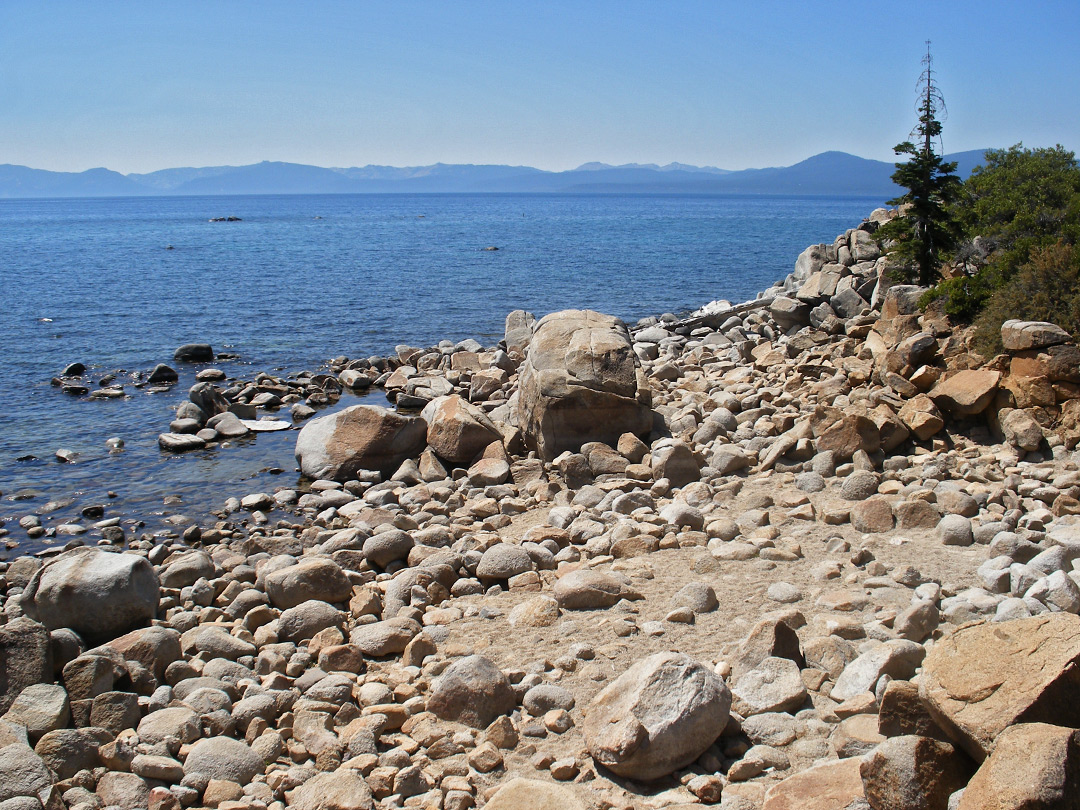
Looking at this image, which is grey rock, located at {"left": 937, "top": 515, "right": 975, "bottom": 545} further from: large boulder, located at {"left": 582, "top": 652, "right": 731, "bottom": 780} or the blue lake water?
the blue lake water

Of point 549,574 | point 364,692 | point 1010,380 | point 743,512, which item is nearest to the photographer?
point 364,692

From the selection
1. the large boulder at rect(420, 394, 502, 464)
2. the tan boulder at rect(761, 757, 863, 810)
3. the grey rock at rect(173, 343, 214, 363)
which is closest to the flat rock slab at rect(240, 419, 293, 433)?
the large boulder at rect(420, 394, 502, 464)

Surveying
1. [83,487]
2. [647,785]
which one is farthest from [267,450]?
[647,785]

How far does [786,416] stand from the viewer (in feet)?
42.5

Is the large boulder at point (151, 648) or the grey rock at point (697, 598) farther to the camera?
the grey rock at point (697, 598)

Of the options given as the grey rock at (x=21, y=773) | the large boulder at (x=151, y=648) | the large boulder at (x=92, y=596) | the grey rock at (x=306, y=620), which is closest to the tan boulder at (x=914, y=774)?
the grey rock at (x=21, y=773)

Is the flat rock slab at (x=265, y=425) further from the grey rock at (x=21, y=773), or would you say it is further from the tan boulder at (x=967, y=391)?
the tan boulder at (x=967, y=391)

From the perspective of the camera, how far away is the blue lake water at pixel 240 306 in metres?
15.0

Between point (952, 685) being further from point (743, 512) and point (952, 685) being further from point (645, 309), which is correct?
point (645, 309)

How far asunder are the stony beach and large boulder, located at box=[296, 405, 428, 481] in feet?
0.16

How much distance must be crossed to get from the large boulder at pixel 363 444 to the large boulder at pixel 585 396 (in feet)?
7.88

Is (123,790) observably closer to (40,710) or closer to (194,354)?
(40,710)

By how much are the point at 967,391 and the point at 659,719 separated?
319 inches

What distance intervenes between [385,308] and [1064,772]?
1277 inches
